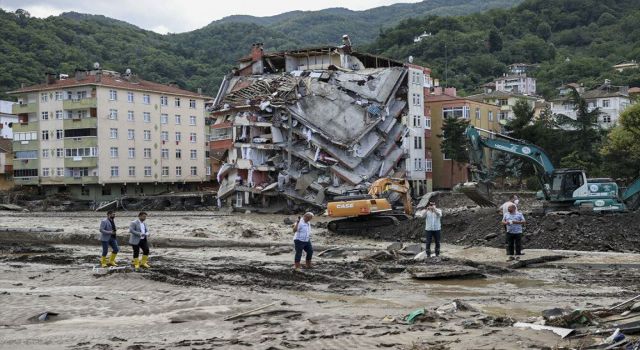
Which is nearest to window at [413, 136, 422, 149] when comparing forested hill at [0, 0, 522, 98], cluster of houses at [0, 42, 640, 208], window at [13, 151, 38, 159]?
cluster of houses at [0, 42, 640, 208]

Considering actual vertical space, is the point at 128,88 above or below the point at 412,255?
above

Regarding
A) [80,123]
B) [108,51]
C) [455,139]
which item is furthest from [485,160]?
[108,51]

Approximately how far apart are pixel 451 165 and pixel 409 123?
9.09 meters

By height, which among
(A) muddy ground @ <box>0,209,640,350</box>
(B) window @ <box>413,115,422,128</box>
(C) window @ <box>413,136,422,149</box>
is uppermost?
(B) window @ <box>413,115,422,128</box>

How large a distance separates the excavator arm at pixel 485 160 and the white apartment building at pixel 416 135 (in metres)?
35.1

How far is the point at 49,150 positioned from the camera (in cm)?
8506

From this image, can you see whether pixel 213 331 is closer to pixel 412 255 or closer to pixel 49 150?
pixel 412 255

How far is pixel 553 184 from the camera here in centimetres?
3547

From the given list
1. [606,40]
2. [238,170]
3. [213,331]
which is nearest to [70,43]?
[238,170]

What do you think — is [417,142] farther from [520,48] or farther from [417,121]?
[520,48]

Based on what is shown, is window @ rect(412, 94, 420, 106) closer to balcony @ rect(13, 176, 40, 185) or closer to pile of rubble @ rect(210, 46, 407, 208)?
pile of rubble @ rect(210, 46, 407, 208)

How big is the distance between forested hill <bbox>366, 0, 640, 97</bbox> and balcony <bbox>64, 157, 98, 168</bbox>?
8310 cm

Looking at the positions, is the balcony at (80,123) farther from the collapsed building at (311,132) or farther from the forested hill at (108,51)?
the forested hill at (108,51)

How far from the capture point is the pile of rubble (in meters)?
67.5
